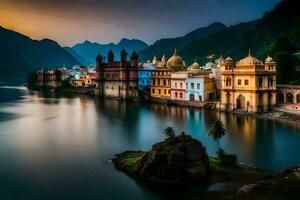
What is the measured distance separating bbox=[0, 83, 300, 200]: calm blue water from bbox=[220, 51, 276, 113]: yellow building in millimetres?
4069

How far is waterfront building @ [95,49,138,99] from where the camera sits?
315 feet

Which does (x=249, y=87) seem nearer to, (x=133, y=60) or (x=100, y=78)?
(x=133, y=60)

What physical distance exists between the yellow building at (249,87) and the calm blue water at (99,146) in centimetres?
407

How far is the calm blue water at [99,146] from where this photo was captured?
2848 centimetres

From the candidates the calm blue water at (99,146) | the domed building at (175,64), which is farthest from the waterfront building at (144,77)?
the calm blue water at (99,146)

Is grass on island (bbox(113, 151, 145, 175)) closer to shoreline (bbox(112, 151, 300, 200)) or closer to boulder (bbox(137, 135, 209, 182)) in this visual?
shoreline (bbox(112, 151, 300, 200))

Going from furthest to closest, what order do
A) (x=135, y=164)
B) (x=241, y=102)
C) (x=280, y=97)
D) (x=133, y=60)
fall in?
(x=133, y=60) < (x=280, y=97) < (x=241, y=102) < (x=135, y=164)

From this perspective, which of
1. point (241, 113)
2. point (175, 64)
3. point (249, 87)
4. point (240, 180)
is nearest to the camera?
point (240, 180)

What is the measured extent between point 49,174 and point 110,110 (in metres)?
→ 41.3

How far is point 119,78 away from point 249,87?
4066 centimetres

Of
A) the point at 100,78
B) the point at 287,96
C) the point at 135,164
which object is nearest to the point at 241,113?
the point at 287,96

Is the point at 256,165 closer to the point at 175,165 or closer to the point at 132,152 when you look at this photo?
the point at 175,165

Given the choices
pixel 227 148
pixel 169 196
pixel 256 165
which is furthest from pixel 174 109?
pixel 169 196

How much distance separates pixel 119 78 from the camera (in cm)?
9869
